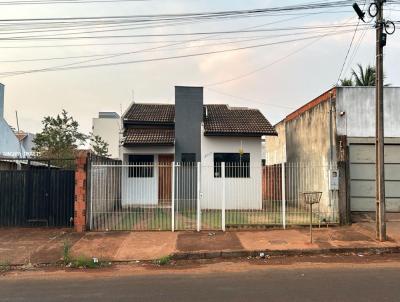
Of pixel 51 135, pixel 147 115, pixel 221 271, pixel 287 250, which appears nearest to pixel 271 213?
pixel 287 250

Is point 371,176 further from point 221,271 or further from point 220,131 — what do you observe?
point 221,271

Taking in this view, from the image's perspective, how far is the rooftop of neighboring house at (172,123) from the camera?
19.2 metres

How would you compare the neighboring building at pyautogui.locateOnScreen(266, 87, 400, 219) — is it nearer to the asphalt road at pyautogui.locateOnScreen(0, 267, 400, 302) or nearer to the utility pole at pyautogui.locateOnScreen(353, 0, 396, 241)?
the utility pole at pyautogui.locateOnScreen(353, 0, 396, 241)

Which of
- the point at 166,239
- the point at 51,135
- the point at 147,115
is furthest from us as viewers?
the point at 51,135

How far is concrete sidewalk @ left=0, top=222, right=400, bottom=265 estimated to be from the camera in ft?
33.4

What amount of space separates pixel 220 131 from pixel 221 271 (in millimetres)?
10936

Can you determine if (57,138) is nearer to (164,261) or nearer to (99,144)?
(99,144)

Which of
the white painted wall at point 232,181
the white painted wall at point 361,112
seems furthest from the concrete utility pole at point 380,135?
the white painted wall at point 232,181

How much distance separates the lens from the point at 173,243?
11.3 meters

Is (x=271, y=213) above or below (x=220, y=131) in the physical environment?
below

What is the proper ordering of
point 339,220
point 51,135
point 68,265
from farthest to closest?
point 51,135 → point 339,220 → point 68,265

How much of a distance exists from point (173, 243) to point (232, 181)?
3619 mm

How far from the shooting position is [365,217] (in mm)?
14672

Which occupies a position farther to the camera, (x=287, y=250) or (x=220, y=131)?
(x=220, y=131)
